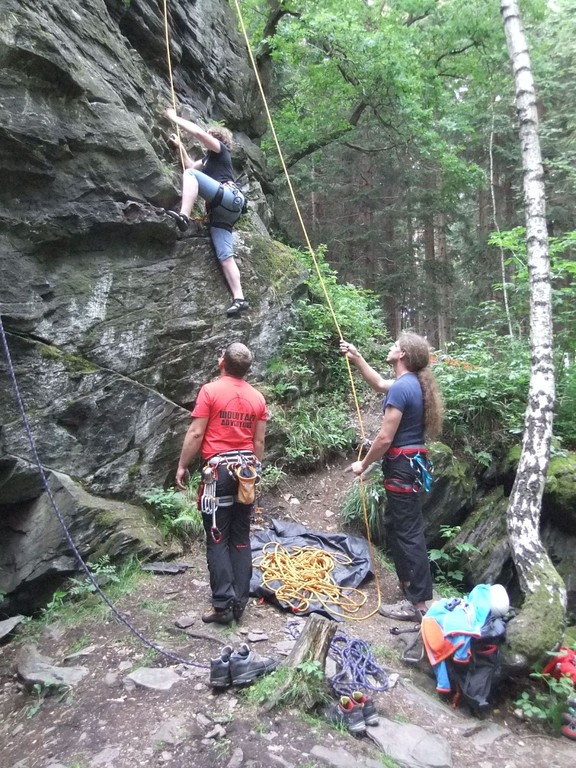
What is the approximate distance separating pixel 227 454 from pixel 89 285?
287cm

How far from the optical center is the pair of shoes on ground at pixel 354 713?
2939mm

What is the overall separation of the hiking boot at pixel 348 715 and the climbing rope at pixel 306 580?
1.30 m

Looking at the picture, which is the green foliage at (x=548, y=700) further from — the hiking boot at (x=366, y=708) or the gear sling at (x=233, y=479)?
the gear sling at (x=233, y=479)

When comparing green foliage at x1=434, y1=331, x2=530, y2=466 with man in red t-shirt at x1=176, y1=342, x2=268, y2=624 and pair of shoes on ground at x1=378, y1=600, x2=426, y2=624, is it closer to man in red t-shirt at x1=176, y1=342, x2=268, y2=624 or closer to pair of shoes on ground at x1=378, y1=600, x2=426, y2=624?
pair of shoes on ground at x1=378, y1=600, x2=426, y2=624

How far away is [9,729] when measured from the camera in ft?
10.4

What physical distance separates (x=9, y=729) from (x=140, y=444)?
114 inches

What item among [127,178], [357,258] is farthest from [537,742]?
[357,258]

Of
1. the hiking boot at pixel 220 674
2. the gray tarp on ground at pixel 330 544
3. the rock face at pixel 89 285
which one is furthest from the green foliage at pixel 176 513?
the hiking boot at pixel 220 674

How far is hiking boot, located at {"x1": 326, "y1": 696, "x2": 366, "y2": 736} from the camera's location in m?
2.93

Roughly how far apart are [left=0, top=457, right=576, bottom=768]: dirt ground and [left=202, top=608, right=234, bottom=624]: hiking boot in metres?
0.05

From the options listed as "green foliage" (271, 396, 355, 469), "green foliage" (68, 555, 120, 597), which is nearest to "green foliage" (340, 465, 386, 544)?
"green foliage" (271, 396, 355, 469)

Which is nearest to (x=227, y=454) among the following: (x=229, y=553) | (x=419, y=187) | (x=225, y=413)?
(x=225, y=413)

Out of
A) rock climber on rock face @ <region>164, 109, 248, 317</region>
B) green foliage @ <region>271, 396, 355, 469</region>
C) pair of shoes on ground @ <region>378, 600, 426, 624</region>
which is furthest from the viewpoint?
green foliage @ <region>271, 396, 355, 469</region>

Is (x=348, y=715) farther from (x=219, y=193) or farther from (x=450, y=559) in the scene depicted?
(x=219, y=193)
